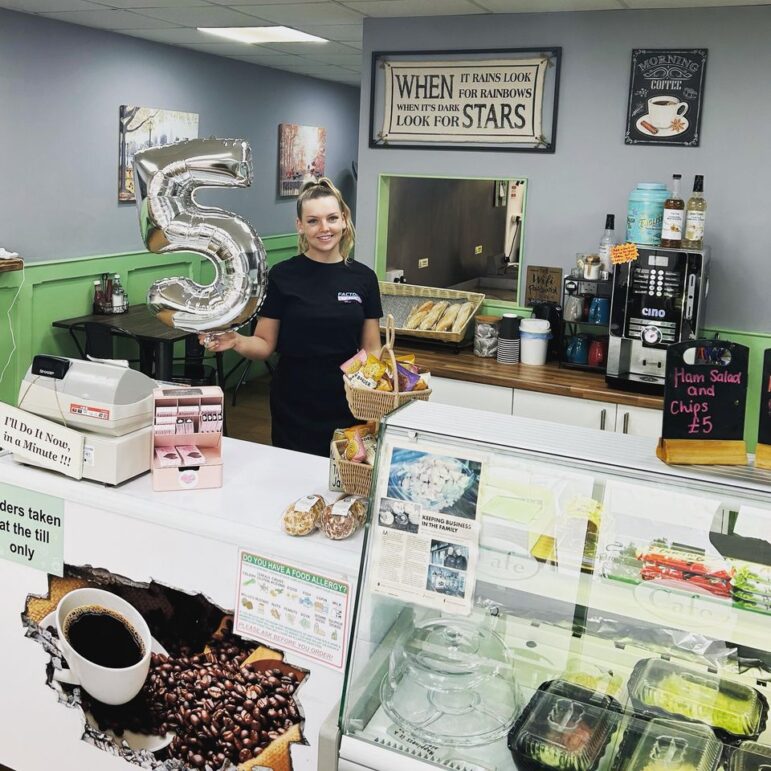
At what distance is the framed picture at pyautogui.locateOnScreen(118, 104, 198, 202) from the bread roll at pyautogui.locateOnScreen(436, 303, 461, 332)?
2541 millimetres

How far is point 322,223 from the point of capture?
2889mm

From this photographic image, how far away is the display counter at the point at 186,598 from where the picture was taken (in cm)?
Result: 190

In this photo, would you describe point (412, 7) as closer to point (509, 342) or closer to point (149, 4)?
point (149, 4)

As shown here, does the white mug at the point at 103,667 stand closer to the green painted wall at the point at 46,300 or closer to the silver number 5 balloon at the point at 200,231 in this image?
the silver number 5 balloon at the point at 200,231

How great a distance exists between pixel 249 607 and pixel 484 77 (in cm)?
339

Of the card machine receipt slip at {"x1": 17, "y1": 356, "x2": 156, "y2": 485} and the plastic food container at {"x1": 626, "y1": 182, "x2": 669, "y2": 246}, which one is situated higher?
the plastic food container at {"x1": 626, "y1": 182, "x2": 669, "y2": 246}

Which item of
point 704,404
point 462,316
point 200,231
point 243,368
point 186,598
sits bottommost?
point 243,368

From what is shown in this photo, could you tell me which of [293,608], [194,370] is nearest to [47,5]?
[194,370]

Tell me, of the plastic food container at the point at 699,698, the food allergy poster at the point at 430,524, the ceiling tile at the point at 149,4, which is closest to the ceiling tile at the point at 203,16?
the ceiling tile at the point at 149,4

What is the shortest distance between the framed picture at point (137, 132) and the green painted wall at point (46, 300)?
510 millimetres

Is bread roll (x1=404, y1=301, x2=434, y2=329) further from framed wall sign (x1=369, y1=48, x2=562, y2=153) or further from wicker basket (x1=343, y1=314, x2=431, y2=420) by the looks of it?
wicker basket (x1=343, y1=314, x2=431, y2=420)

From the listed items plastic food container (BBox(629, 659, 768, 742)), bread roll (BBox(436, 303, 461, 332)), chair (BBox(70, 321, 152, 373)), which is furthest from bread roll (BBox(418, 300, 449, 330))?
plastic food container (BBox(629, 659, 768, 742))

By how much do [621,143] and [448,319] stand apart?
4.05 feet

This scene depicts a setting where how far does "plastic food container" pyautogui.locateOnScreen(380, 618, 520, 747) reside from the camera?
158cm
